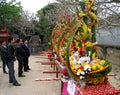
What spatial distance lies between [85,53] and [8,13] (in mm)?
19737

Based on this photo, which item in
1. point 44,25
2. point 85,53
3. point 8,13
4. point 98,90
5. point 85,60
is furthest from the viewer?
point 44,25

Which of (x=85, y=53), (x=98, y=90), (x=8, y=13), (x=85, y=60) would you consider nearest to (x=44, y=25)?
(x=8, y=13)

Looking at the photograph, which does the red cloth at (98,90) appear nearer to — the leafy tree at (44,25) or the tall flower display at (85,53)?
the tall flower display at (85,53)

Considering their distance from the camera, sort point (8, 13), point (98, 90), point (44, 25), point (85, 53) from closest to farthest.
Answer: point (98, 90) → point (85, 53) → point (8, 13) → point (44, 25)

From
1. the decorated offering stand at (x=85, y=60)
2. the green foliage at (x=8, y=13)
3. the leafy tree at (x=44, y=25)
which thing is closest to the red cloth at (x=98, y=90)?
the decorated offering stand at (x=85, y=60)

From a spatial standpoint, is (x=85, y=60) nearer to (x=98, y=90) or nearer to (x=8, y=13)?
(x=98, y=90)

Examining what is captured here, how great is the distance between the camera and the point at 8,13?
25.1 meters

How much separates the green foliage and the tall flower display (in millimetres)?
18649

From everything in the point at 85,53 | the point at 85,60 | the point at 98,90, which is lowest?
the point at 98,90

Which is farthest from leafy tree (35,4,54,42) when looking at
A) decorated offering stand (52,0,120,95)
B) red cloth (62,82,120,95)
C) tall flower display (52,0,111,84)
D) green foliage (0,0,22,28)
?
red cloth (62,82,120,95)

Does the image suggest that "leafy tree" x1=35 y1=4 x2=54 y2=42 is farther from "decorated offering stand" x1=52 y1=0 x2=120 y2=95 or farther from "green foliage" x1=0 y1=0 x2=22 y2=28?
"decorated offering stand" x1=52 y1=0 x2=120 y2=95

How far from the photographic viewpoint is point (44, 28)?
27.6 metres

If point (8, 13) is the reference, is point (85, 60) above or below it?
below

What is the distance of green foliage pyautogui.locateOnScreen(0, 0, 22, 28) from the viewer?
24.6m
